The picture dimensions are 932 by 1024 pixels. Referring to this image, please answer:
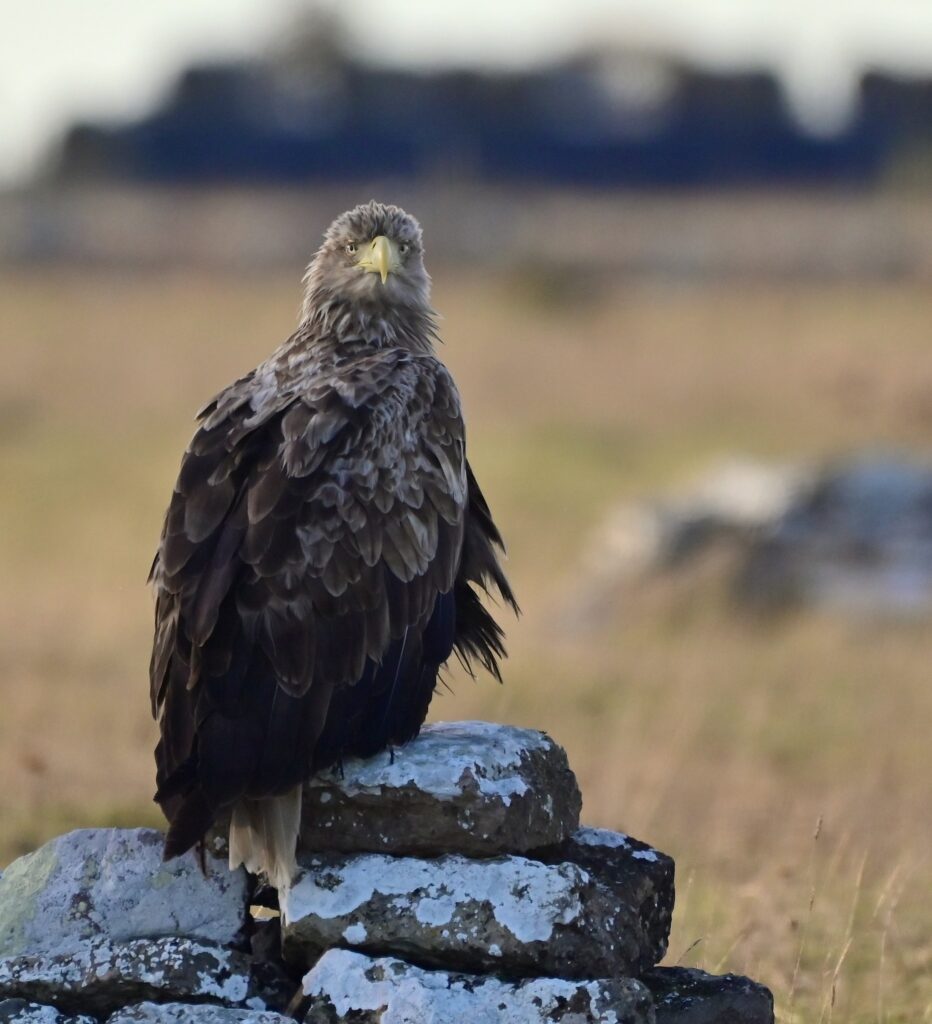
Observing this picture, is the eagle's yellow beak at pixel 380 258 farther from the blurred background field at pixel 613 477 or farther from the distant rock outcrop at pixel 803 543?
the distant rock outcrop at pixel 803 543

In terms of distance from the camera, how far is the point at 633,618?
15.1 m

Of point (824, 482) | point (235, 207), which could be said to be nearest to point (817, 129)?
point (235, 207)

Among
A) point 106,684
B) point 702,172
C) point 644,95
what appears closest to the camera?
point 106,684

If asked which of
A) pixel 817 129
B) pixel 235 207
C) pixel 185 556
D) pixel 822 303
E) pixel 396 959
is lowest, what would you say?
pixel 396 959

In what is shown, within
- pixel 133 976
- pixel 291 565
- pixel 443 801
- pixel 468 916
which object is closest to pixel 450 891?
pixel 468 916

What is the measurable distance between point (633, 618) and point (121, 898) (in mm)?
9898

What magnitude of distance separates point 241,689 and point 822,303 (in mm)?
32177

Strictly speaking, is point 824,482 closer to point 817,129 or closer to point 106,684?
point 106,684

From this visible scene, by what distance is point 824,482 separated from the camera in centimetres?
1609

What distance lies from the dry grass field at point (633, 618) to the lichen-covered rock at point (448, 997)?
118 centimetres

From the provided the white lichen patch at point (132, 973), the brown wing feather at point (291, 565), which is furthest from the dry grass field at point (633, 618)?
the white lichen patch at point (132, 973)

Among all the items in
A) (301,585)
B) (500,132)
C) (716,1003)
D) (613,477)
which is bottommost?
(716,1003)

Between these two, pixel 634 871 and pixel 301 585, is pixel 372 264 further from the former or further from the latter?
pixel 634 871

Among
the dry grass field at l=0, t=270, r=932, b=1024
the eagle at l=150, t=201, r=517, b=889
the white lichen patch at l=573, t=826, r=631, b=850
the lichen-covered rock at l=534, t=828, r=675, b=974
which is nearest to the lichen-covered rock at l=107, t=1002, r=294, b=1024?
the eagle at l=150, t=201, r=517, b=889
